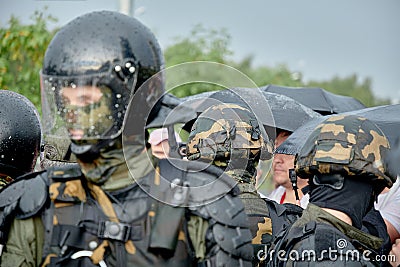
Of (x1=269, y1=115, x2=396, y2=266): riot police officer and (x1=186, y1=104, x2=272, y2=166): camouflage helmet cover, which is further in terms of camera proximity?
(x1=186, y1=104, x2=272, y2=166): camouflage helmet cover

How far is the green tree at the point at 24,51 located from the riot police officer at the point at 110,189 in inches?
236

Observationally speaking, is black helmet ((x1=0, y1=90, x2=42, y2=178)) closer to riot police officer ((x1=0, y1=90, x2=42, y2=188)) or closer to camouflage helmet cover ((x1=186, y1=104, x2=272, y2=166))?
riot police officer ((x1=0, y1=90, x2=42, y2=188))

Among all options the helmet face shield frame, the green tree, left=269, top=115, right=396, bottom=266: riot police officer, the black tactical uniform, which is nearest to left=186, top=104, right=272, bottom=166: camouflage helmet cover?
the black tactical uniform

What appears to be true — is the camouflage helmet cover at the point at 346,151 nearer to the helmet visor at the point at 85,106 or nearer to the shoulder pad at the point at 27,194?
the helmet visor at the point at 85,106

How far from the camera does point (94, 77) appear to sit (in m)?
3.04

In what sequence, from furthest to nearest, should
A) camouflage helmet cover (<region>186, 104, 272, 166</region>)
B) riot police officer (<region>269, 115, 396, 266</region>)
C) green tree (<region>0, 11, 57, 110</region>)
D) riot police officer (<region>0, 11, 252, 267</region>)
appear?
green tree (<region>0, 11, 57, 110</region>) < camouflage helmet cover (<region>186, 104, 272, 166</region>) < riot police officer (<region>269, 115, 396, 266</region>) < riot police officer (<region>0, 11, 252, 267</region>)

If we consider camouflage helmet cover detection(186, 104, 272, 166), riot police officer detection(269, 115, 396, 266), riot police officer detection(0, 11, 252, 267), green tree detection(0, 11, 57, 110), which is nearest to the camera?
riot police officer detection(0, 11, 252, 267)

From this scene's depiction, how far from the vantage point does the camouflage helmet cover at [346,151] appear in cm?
370

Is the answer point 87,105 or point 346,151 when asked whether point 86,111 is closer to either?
point 87,105

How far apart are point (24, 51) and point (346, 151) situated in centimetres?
646

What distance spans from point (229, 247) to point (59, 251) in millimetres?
681

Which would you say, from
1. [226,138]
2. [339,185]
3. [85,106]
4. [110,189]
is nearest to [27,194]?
[110,189]

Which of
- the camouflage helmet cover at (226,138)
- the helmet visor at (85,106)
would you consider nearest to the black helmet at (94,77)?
the helmet visor at (85,106)

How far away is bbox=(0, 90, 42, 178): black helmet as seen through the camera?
4574 mm
